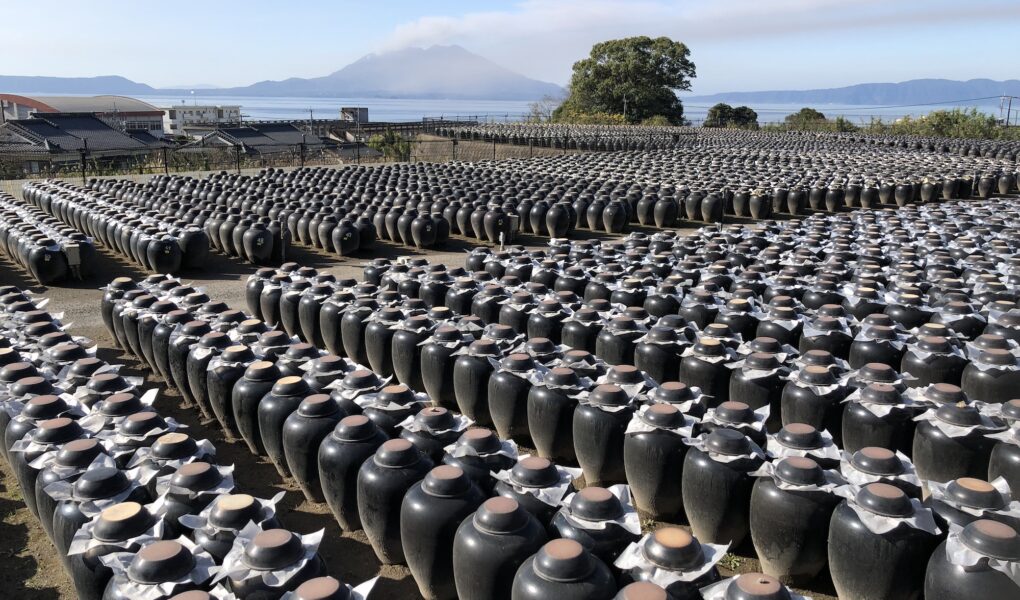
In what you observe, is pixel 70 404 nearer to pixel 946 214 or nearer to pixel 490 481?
pixel 490 481

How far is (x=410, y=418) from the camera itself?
6789 mm

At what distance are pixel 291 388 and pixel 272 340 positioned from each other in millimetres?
1555

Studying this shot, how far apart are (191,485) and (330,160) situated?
156 ft

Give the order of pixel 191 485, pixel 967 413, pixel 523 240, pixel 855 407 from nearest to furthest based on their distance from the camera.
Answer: pixel 191 485 → pixel 967 413 → pixel 855 407 → pixel 523 240

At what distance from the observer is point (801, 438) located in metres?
5.92

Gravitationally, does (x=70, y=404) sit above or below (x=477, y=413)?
above

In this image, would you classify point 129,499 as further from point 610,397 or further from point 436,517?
point 610,397

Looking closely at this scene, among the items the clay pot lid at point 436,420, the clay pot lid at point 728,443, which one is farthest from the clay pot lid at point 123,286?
the clay pot lid at point 728,443

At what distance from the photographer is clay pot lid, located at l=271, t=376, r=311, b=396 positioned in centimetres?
730

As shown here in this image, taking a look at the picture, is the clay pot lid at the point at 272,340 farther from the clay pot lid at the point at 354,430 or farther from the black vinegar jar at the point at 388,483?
the black vinegar jar at the point at 388,483

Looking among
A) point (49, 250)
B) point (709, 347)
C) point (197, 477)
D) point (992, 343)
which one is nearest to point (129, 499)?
point (197, 477)

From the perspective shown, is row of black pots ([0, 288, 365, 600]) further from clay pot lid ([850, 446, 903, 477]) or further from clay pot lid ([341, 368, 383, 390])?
clay pot lid ([850, 446, 903, 477])

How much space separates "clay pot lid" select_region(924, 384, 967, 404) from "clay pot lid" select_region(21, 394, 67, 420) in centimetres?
812

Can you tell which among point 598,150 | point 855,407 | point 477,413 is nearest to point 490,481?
point 477,413
